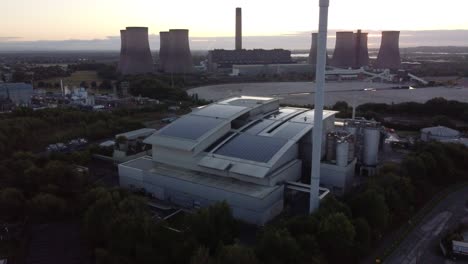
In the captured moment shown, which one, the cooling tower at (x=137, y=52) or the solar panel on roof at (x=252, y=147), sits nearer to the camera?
the solar panel on roof at (x=252, y=147)

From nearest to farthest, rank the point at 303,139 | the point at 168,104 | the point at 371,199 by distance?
the point at 371,199 < the point at 303,139 < the point at 168,104

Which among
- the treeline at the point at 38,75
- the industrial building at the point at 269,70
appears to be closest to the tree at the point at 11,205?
the treeline at the point at 38,75

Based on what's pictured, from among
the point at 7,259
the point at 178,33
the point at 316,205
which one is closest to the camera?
the point at 7,259

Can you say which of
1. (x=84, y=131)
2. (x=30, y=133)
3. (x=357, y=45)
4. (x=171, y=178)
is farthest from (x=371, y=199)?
(x=357, y=45)

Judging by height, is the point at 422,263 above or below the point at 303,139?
below

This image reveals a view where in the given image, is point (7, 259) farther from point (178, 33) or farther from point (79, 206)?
point (178, 33)

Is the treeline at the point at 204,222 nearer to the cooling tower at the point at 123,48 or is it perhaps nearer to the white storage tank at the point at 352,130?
the white storage tank at the point at 352,130

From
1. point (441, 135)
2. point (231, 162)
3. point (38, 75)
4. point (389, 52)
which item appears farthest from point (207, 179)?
point (389, 52)
